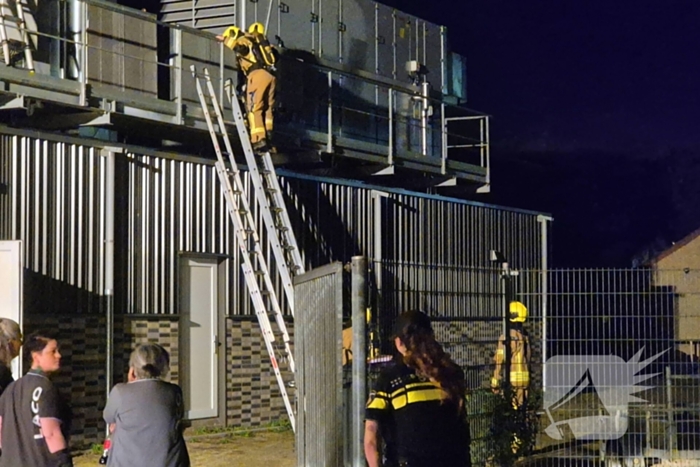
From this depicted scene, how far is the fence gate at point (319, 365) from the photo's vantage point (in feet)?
27.6

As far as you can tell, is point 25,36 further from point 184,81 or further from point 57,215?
point 184,81

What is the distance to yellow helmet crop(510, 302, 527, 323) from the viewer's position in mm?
11625

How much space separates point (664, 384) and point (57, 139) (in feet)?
24.3

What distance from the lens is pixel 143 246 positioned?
14086mm

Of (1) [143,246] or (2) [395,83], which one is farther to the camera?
(2) [395,83]

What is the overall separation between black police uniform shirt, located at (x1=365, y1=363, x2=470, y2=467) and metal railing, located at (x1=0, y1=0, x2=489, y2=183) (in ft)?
25.0

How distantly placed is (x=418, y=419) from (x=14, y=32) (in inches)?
351

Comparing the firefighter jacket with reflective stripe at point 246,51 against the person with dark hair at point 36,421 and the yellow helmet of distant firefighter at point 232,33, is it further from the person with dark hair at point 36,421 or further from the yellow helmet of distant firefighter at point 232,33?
the person with dark hair at point 36,421

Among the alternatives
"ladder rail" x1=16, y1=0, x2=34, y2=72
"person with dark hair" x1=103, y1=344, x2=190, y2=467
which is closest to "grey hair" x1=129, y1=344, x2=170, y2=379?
"person with dark hair" x1=103, y1=344, x2=190, y2=467

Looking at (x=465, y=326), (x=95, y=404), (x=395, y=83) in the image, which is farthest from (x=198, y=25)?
(x=465, y=326)

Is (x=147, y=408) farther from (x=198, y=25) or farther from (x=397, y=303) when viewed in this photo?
(x=198, y=25)

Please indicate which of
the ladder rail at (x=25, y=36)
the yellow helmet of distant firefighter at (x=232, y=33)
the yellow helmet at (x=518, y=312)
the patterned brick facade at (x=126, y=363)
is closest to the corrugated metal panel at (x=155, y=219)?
the patterned brick facade at (x=126, y=363)

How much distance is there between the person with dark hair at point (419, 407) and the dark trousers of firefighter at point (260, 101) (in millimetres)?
8716

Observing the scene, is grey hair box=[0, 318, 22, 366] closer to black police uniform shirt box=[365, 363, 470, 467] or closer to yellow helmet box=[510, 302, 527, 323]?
black police uniform shirt box=[365, 363, 470, 467]
